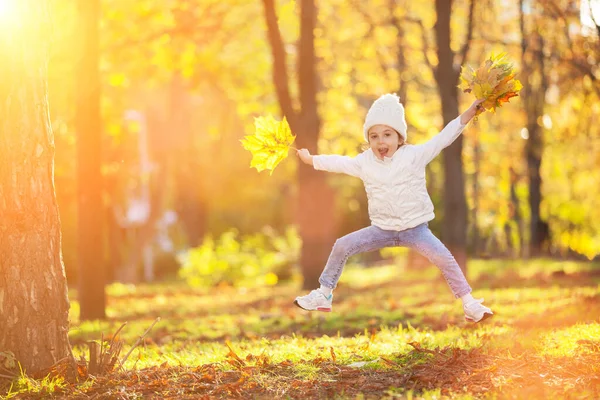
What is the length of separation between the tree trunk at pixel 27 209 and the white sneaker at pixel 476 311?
3.34m

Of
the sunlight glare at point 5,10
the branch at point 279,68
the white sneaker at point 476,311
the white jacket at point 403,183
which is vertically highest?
the branch at point 279,68

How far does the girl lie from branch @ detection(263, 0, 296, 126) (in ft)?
33.2

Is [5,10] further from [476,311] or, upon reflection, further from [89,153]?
[89,153]

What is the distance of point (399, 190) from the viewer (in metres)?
7.00

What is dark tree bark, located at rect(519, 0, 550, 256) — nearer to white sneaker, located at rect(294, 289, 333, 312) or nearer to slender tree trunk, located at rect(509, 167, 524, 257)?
slender tree trunk, located at rect(509, 167, 524, 257)

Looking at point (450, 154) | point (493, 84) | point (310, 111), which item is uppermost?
point (310, 111)

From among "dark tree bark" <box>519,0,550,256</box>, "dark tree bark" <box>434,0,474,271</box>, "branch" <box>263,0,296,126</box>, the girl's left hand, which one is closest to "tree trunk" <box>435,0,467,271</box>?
"dark tree bark" <box>434,0,474,271</box>

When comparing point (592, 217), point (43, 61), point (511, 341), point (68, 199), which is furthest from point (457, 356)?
point (592, 217)

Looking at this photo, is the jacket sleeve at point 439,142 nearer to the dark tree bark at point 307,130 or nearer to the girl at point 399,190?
the girl at point 399,190

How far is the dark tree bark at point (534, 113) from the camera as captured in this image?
77.3 ft

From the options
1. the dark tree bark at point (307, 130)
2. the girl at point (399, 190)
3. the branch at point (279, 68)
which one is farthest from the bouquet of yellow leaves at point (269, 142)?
the branch at point (279, 68)

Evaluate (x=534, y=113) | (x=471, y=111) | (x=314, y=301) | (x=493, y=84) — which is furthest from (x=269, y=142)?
(x=534, y=113)

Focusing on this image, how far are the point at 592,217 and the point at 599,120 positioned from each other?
1719 centimetres

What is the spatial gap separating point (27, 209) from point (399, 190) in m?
3.05
